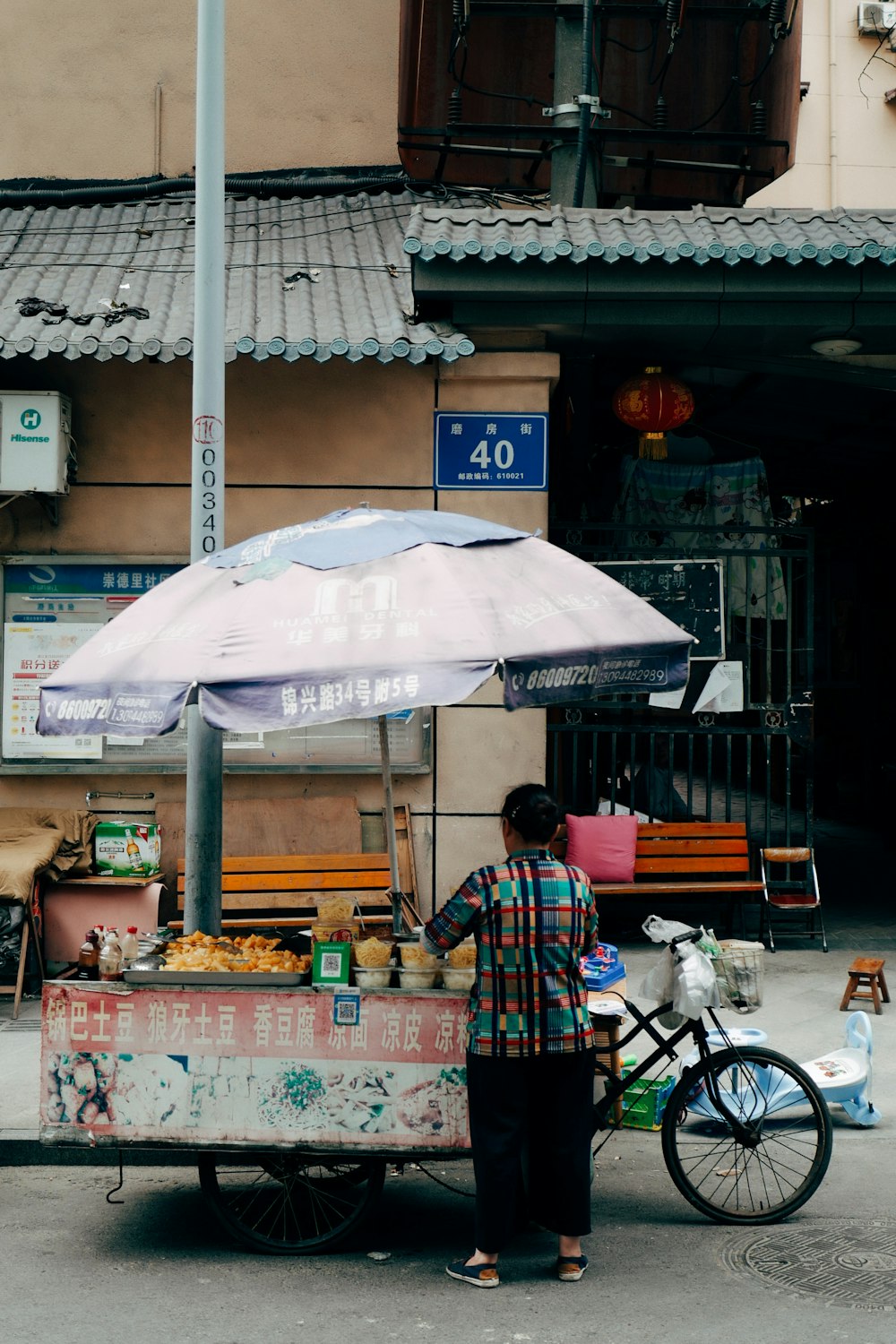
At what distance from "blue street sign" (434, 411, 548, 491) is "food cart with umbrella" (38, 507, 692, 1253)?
12.8ft

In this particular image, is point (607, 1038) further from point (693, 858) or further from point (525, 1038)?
point (693, 858)

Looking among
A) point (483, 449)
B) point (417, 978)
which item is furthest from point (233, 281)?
point (417, 978)

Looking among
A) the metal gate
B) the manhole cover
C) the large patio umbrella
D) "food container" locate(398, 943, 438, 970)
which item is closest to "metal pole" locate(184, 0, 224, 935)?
the large patio umbrella

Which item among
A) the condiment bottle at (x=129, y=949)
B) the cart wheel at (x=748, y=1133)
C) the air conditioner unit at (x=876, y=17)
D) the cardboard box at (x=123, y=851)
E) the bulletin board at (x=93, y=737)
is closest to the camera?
the cart wheel at (x=748, y=1133)

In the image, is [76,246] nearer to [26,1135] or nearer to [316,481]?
[316,481]

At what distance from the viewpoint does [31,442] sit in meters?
8.38

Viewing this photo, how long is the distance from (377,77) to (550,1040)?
28.8 ft

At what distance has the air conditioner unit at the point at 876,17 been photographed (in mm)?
12117

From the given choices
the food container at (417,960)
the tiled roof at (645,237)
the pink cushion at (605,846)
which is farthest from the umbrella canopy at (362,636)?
the pink cushion at (605,846)

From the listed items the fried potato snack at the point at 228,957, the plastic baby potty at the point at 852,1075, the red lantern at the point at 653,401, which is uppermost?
the red lantern at the point at 653,401

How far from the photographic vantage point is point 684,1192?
496 centimetres

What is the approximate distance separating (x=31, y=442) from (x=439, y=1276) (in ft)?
18.8

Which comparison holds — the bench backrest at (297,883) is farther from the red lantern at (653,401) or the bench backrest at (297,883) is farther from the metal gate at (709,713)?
the red lantern at (653,401)

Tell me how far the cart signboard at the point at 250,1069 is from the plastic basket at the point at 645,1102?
4.92 feet
